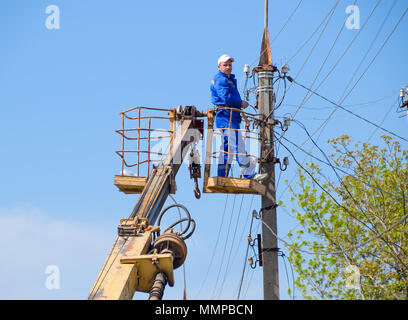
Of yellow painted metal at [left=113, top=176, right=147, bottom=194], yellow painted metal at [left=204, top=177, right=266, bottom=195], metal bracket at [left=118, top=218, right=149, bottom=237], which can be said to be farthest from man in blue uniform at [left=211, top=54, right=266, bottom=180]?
metal bracket at [left=118, top=218, right=149, bottom=237]

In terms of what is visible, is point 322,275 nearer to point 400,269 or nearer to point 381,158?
point 400,269

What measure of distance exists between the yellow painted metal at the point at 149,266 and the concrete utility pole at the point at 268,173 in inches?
175

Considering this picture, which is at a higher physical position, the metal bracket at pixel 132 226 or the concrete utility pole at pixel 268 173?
the concrete utility pole at pixel 268 173

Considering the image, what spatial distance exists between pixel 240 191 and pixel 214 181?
0.66m

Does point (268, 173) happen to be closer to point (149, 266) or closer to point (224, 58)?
point (224, 58)

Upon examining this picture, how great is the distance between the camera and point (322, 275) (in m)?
23.0

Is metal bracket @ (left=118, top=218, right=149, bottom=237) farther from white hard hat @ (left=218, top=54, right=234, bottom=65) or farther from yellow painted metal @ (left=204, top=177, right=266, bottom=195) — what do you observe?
white hard hat @ (left=218, top=54, right=234, bottom=65)

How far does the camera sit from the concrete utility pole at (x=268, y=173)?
1219 cm

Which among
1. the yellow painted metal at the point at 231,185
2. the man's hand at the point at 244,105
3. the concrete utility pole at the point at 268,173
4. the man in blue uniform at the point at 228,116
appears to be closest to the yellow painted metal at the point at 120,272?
the yellow painted metal at the point at 231,185

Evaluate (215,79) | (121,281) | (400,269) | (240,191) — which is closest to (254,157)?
(240,191)

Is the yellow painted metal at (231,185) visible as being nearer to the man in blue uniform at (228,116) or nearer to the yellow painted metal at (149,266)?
the man in blue uniform at (228,116)

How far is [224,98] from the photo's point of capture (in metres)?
12.6

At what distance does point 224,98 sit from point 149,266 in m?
5.32
